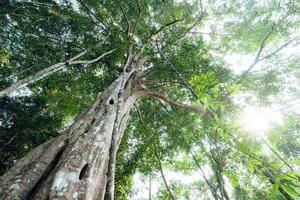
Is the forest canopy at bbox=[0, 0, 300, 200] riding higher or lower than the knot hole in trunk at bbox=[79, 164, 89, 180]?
higher

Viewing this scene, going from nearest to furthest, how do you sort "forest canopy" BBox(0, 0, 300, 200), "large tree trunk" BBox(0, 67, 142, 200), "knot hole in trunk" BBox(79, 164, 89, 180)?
"large tree trunk" BBox(0, 67, 142, 200) → "knot hole in trunk" BBox(79, 164, 89, 180) → "forest canopy" BBox(0, 0, 300, 200)

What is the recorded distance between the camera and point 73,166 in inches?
97.7

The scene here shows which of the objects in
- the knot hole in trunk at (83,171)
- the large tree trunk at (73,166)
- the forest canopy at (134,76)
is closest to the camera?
the large tree trunk at (73,166)

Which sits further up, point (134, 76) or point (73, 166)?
point (134, 76)

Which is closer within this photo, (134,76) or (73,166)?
(73,166)

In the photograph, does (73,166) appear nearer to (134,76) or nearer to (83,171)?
(83,171)

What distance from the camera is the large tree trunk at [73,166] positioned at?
215 centimetres

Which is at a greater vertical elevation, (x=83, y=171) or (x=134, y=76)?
(x=134, y=76)

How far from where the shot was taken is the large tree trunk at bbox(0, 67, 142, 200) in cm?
215

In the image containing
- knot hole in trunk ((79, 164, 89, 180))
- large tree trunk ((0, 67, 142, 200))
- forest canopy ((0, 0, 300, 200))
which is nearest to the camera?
large tree trunk ((0, 67, 142, 200))

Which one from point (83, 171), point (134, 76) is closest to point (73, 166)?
point (83, 171)

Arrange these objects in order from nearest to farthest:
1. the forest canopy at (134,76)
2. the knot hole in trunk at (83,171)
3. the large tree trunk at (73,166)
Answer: the large tree trunk at (73,166) → the knot hole in trunk at (83,171) → the forest canopy at (134,76)

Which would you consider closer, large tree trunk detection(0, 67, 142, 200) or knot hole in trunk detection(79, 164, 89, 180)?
large tree trunk detection(0, 67, 142, 200)

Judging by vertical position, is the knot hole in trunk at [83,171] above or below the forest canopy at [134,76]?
below
